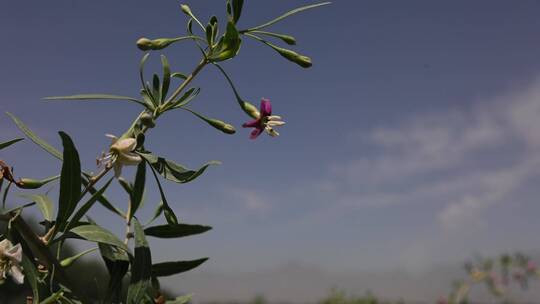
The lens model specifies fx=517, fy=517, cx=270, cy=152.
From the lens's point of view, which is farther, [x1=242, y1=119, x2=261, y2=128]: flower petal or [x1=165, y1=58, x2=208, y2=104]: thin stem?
[x1=242, y1=119, x2=261, y2=128]: flower petal

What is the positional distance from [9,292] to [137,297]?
1422cm

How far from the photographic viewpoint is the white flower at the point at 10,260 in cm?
108

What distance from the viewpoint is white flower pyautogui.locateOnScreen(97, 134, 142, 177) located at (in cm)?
118

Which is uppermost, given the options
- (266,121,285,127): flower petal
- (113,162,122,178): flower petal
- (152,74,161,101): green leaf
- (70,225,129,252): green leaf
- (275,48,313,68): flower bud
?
(275,48,313,68): flower bud

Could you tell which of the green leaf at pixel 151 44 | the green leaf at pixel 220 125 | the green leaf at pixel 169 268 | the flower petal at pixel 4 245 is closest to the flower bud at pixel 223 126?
the green leaf at pixel 220 125

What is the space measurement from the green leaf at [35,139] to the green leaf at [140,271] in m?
0.32

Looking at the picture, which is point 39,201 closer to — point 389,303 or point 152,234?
point 152,234

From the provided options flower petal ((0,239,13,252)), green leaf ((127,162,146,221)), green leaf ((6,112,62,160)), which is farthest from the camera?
green leaf ((127,162,146,221))

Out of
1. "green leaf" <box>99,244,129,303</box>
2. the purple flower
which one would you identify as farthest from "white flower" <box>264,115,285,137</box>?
"green leaf" <box>99,244,129,303</box>

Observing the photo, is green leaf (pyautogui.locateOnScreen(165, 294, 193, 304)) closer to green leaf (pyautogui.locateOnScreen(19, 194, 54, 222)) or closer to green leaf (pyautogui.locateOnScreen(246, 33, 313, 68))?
green leaf (pyautogui.locateOnScreen(19, 194, 54, 222))

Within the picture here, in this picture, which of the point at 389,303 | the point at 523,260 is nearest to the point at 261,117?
the point at 523,260

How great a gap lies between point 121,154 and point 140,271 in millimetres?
286

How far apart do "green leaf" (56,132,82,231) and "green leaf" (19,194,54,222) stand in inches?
5.5

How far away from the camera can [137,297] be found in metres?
1.20
